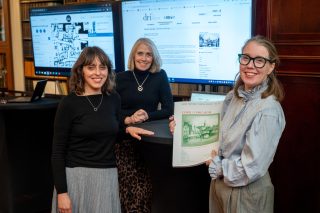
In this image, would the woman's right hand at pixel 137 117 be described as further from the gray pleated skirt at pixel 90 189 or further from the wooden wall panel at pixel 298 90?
the wooden wall panel at pixel 298 90

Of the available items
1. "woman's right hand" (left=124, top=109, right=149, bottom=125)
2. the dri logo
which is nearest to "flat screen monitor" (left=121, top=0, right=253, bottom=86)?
the dri logo

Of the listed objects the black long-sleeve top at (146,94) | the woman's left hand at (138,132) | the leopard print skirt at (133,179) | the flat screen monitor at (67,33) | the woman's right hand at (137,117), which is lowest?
the leopard print skirt at (133,179)

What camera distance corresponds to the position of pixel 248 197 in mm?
1570

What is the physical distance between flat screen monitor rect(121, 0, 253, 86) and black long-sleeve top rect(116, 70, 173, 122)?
0.93ft

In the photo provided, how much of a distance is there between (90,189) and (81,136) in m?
0.26

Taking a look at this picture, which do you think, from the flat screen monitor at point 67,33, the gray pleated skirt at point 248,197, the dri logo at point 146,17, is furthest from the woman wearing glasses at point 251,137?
the flat screen monitor at point 67,33

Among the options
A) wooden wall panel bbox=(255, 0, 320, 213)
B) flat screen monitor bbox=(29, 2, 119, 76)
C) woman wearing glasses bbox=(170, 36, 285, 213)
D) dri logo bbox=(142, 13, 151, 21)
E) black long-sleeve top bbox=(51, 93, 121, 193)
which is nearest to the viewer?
woman wearing glasses bbox=(170, 36, 285, 213)

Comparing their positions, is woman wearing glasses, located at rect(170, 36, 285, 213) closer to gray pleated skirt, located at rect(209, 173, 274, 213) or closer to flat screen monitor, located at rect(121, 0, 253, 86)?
gray pleated skirt, located at rect(209, 173, 274, 213)

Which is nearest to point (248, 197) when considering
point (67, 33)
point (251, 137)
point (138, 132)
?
point (251, 137)

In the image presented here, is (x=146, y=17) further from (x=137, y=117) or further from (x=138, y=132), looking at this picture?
(x=138, y=132)

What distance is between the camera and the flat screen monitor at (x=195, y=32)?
89.7 inches

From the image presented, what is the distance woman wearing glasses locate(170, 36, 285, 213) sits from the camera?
1.50 metres

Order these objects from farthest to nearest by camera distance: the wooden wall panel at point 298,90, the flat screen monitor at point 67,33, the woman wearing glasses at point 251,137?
the flat screen monitor at point 67,33
the wooden wall panel at point 298,90
the woman wearing glasses at point 251,137

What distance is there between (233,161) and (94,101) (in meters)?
0.71
